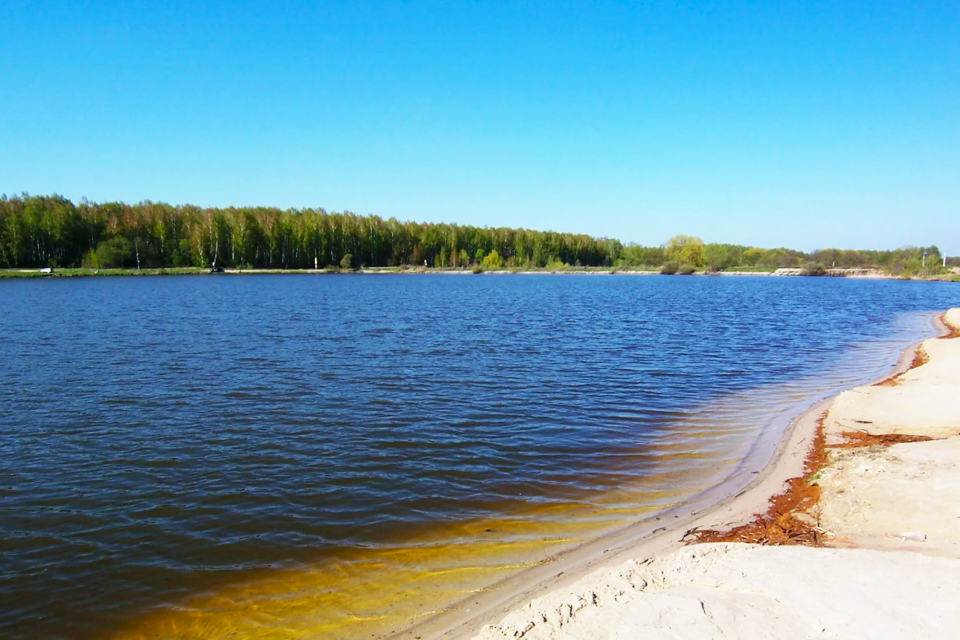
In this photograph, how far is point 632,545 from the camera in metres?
7.79

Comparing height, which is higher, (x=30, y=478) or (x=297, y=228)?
(x=297, y=228)

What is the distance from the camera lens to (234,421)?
43.2 feet

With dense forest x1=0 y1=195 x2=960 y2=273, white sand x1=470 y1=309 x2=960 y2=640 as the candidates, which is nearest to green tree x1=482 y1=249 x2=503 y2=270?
dense forest x1=0 y1=195 x2=960 y2=273

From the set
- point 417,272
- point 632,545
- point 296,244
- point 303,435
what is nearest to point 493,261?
point 417,272

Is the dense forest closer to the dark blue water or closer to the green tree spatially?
the green tree

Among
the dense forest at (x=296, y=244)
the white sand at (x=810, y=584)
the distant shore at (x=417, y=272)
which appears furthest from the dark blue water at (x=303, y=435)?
the dense forest at (x=296, y=244)

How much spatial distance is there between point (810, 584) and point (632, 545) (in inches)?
94.6

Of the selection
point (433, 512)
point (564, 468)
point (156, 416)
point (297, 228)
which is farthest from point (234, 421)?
point (297, 228)

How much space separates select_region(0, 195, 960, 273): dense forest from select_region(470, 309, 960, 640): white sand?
115m

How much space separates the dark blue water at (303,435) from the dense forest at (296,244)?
8732 centimetres

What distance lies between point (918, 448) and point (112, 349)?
25013mm

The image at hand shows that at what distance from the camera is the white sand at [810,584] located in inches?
199

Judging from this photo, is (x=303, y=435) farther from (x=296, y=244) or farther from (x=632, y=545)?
(x=296, y=244)

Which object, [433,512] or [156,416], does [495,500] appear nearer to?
[433,512]
